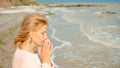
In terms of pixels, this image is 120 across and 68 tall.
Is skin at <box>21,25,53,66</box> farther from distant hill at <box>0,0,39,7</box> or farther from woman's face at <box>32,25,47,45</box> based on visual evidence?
distant hill at <box>0,0,39,7</box>

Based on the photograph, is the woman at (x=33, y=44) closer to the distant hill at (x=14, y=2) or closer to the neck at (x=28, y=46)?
the neck at (x=28, y=46)

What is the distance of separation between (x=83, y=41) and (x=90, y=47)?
2790 mm

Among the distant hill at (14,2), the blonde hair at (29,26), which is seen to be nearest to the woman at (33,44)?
the blonde hair at (29,26)

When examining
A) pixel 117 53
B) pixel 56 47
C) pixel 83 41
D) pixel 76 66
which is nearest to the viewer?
pixel 76 66

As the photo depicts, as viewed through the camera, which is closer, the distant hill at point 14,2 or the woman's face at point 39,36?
the woman's face at point 39,36

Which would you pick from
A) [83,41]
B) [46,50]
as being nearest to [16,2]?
[83,41]

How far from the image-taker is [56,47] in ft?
65.6

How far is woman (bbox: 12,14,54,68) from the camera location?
2.88 m

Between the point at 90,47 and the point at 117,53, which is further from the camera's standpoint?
the point at 90,47

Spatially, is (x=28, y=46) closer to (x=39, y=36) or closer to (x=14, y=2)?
(x=39, y=36)

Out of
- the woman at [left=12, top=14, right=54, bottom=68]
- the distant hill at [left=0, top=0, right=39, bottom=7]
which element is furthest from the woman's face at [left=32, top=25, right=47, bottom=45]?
the distant hill at [left=0, top=0, right=39, bottom=7]

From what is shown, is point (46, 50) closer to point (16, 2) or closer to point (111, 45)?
point (111, 45)

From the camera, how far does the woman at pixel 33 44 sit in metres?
Result: 2.88

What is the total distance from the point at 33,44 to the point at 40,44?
0.22 ft
